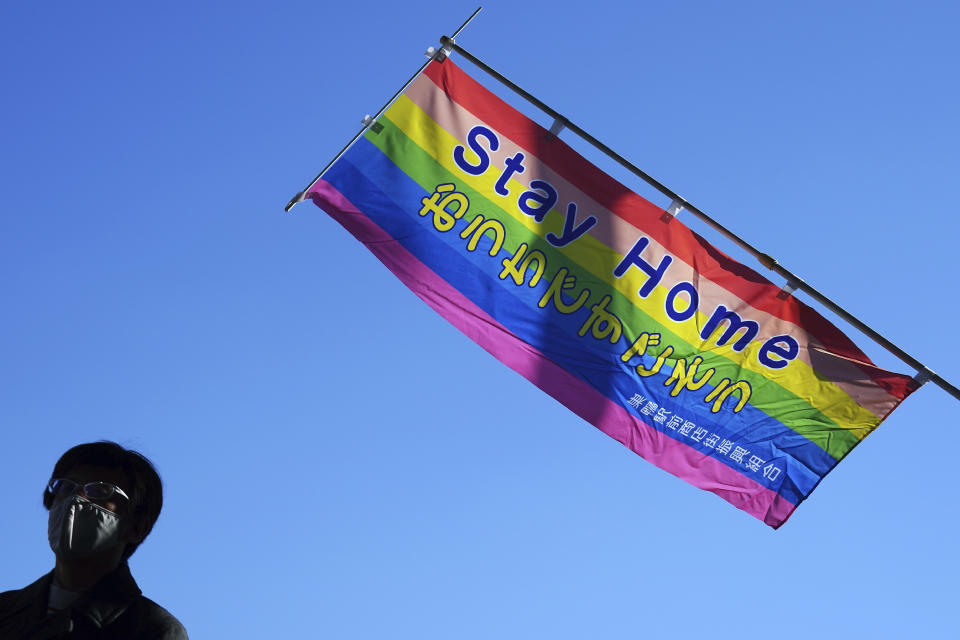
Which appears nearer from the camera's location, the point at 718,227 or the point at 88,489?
the point at 88,489

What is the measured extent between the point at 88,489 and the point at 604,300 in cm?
535

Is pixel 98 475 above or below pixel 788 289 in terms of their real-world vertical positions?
below

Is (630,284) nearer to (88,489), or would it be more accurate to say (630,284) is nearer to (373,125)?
(373,125)

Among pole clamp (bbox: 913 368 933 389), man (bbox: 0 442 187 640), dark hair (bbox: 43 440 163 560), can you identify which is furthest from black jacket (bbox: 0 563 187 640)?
pole clamp (bbox: 913 368 933 389)

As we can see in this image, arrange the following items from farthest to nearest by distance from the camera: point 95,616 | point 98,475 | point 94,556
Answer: point 98,475
point 94,556
point 95,616

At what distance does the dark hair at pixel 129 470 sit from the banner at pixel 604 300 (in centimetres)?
481

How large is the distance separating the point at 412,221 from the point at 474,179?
0.60 metres

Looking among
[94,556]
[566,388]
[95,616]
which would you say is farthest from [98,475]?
[566,388]

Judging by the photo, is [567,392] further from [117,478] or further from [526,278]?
[117,478]

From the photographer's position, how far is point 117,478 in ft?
11.3

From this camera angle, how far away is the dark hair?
3445 mm

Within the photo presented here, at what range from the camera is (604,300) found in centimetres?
821

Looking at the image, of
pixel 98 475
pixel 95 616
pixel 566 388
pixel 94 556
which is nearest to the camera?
pixel 95 616

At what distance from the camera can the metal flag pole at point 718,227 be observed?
24.7 ft
